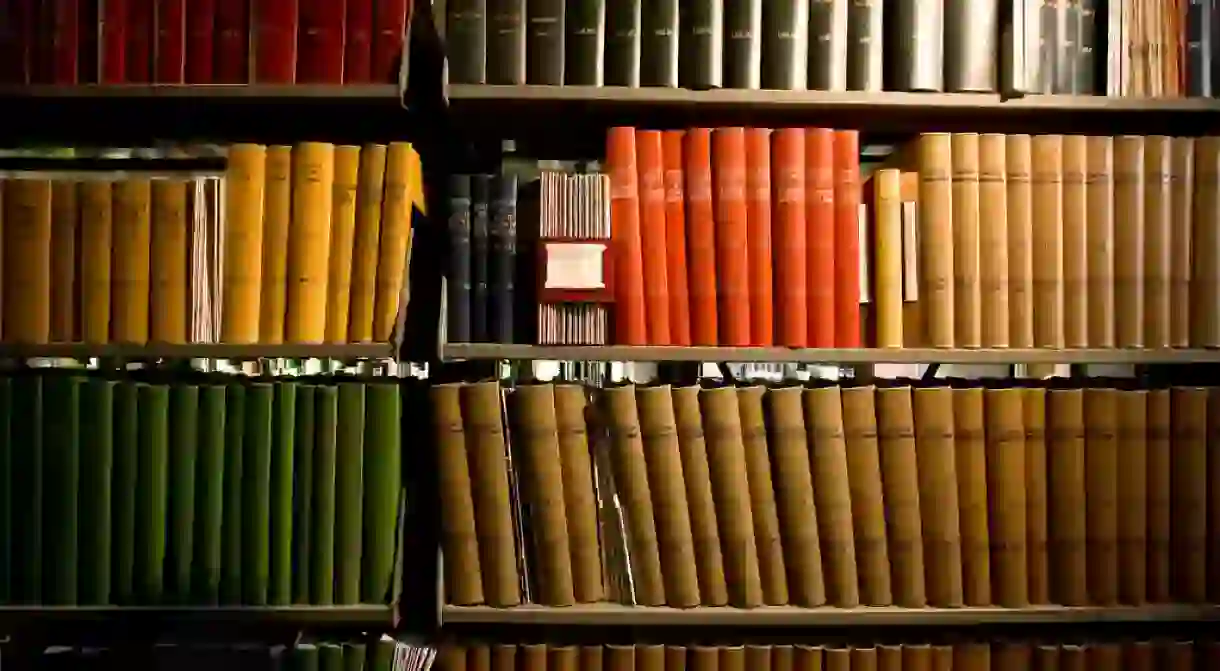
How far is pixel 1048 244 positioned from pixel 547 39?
0.81 meters

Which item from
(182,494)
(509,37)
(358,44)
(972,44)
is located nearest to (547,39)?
(509,37)

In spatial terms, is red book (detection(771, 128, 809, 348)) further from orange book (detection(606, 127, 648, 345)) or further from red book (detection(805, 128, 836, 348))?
orange book (detection(606, 127, 648, 345))

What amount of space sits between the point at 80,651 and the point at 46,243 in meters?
0.60

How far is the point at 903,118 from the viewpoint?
1.47 m

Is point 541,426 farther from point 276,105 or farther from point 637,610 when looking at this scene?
point 276,105

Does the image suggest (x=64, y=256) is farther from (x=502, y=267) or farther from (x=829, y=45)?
(x=829, y=45)

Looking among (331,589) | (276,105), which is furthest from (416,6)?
(331,589)

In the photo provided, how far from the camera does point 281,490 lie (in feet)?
4.43

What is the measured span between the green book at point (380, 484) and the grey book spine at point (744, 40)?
687 mm

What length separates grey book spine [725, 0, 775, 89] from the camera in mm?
1385

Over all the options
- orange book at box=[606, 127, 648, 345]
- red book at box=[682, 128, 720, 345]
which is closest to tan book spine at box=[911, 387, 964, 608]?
red book at box=[682, 128, 720, 345]

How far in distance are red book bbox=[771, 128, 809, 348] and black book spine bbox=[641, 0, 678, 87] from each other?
0.19m

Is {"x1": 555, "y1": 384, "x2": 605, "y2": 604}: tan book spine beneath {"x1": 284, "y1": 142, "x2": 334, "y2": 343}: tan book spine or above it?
beneath

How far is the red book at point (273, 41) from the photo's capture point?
53.4 inches
